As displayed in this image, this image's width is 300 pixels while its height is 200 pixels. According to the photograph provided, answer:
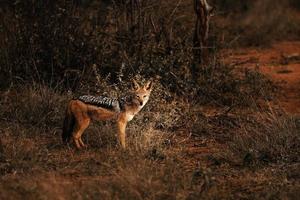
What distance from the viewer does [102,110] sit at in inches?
319

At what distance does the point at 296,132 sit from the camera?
8.16m

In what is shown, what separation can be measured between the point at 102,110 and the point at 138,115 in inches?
46.2

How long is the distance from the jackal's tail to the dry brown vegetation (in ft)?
0.43

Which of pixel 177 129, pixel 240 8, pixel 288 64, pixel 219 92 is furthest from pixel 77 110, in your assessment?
pixel 240 8

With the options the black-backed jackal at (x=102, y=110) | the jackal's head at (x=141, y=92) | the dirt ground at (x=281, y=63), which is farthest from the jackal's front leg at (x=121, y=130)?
the dirt ground at (x=281, y=63)

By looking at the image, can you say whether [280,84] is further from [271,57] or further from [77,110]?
[77,110]

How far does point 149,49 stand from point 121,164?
12.8ft

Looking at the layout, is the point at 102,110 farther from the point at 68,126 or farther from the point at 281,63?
the point at 281,63

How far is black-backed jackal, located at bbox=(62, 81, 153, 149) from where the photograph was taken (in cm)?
811

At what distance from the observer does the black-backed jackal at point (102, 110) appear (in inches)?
319

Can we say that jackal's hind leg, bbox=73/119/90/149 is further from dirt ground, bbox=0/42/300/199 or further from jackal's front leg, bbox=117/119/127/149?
jackal's front leg, bbox=117/119/127/149

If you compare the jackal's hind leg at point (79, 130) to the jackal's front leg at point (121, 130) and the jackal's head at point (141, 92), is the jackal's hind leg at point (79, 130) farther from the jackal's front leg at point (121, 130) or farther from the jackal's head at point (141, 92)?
the jackal's head at point (141, 92)

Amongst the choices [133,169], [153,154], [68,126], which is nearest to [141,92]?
[153,154]

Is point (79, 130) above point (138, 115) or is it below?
above
